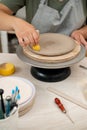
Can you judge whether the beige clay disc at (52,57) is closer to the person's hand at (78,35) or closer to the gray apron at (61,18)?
the person's hand at (78,35)

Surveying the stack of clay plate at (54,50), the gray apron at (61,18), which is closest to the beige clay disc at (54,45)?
the stack of clay plate at (54,50)

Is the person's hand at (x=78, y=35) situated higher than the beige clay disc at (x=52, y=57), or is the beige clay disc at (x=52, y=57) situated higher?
the beige clay disc at (x=52, y=57)

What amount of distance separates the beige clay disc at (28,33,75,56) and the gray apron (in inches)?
13.4

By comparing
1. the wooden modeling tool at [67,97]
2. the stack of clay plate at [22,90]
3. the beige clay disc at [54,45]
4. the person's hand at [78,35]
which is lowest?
the person's hand at [78,35]

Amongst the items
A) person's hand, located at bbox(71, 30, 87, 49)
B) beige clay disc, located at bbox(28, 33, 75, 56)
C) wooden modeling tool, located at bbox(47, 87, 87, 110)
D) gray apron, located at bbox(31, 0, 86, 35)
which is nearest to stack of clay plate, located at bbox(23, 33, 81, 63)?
beige clay disc, located at bbox(28, 33, 75, 56)

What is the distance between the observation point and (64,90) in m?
0.78

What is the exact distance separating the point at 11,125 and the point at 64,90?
29cm

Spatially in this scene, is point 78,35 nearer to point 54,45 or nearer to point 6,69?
point 54,45

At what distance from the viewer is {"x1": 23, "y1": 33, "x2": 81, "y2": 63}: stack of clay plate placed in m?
0.77

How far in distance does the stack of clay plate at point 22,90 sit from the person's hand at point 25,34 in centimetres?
16

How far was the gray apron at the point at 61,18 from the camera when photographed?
1.21 m

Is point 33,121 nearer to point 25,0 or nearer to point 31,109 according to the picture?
point 31,109

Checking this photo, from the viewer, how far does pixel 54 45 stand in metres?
0.84

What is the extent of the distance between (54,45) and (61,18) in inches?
16.9
